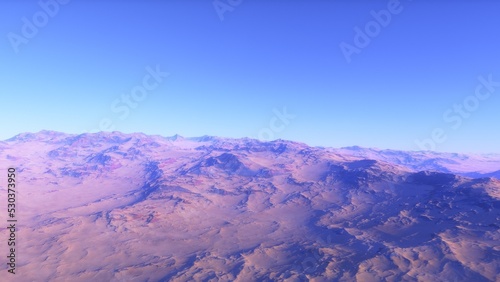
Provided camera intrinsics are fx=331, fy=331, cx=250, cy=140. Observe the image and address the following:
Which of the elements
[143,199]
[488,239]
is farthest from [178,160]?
[488,239]

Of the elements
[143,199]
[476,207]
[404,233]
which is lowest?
[476,207]

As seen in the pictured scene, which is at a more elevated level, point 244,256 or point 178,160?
point 178,160

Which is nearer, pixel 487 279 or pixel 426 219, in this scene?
pixel 487 279

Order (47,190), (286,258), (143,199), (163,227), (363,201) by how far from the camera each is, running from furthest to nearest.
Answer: (47,190) → (143,199) → (363,201) → (163,227) → (286,258)

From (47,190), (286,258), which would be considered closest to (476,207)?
(286,258)

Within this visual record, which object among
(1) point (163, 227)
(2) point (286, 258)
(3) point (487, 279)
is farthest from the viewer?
(1) point (163, 227)

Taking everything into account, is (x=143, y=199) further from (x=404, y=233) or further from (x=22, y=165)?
(x=22, y=165)

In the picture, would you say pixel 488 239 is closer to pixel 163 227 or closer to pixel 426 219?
pixel 426 219
